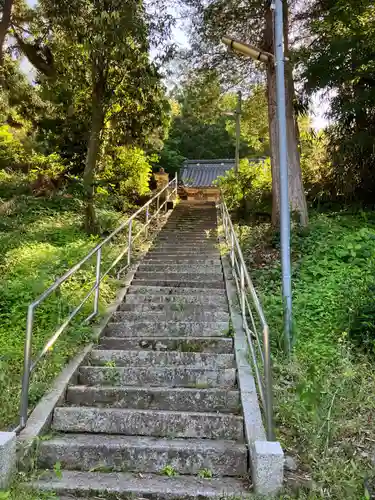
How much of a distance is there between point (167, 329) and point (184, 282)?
61.1 inches

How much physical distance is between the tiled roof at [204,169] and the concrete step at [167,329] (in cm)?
2149

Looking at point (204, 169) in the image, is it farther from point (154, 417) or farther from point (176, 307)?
point (154, 417)

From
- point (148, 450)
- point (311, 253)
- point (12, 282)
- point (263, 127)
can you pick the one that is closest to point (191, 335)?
point (148, 450)

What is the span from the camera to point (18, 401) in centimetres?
360

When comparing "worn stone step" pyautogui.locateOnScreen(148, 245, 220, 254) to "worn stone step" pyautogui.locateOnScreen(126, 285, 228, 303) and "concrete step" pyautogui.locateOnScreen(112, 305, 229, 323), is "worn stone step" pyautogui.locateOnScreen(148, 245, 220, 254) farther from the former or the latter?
"concrete step" pyautogui.locateOnScreen(112, 305, 229, 323)

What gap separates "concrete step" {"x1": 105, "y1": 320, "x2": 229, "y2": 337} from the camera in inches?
199

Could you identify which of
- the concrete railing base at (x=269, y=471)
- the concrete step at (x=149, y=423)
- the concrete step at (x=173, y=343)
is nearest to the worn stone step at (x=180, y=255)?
the concrete step at (x=173, y=343)

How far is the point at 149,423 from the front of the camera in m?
3.54

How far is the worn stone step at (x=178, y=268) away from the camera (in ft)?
23.7

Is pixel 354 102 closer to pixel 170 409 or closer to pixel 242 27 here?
pixel 242 27

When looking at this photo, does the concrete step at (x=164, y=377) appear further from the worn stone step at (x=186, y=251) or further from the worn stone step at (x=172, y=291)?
the worn stone step at (x=186, y=251)

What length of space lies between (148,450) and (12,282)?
382 centimetres

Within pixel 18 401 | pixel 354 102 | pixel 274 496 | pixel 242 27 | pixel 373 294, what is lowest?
pixel 274 496

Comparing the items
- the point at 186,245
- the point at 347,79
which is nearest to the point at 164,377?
the point at 186,245
